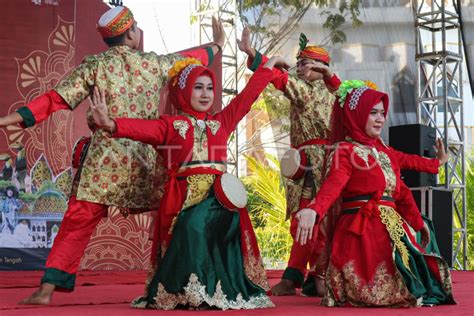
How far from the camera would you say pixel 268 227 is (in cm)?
1202

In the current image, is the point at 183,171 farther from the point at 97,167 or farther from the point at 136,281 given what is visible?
the point at 136,281

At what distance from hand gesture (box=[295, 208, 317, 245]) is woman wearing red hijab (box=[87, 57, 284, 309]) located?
413 mm

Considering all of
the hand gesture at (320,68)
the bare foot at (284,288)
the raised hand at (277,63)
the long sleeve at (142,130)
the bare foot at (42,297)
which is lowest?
the bare foot at (284,288)

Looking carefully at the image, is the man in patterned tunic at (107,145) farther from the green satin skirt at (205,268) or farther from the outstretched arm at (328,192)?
the outstretched arm at (328,192)

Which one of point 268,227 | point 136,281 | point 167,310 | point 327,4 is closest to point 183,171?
point 167,310

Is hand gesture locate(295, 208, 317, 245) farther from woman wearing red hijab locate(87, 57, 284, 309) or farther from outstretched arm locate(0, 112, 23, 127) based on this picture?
outstretched arm locate(0, 112, 23, 127)

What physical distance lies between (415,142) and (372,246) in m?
3.91

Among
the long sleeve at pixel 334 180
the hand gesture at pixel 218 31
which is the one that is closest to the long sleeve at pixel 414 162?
the long sleeve at pixel 334 180

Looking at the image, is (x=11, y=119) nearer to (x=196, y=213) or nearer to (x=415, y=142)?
(x=196, y=213)

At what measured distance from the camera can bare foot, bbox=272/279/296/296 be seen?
4.71 meters

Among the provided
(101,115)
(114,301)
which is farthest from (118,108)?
(114,301)

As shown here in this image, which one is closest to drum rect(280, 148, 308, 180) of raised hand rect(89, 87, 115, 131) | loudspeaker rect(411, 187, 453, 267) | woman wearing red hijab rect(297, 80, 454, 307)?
woman wearing red hijab rect(297, 80, 454, 307)

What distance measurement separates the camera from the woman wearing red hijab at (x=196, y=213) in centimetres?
348

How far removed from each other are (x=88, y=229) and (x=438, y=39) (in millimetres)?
11569
